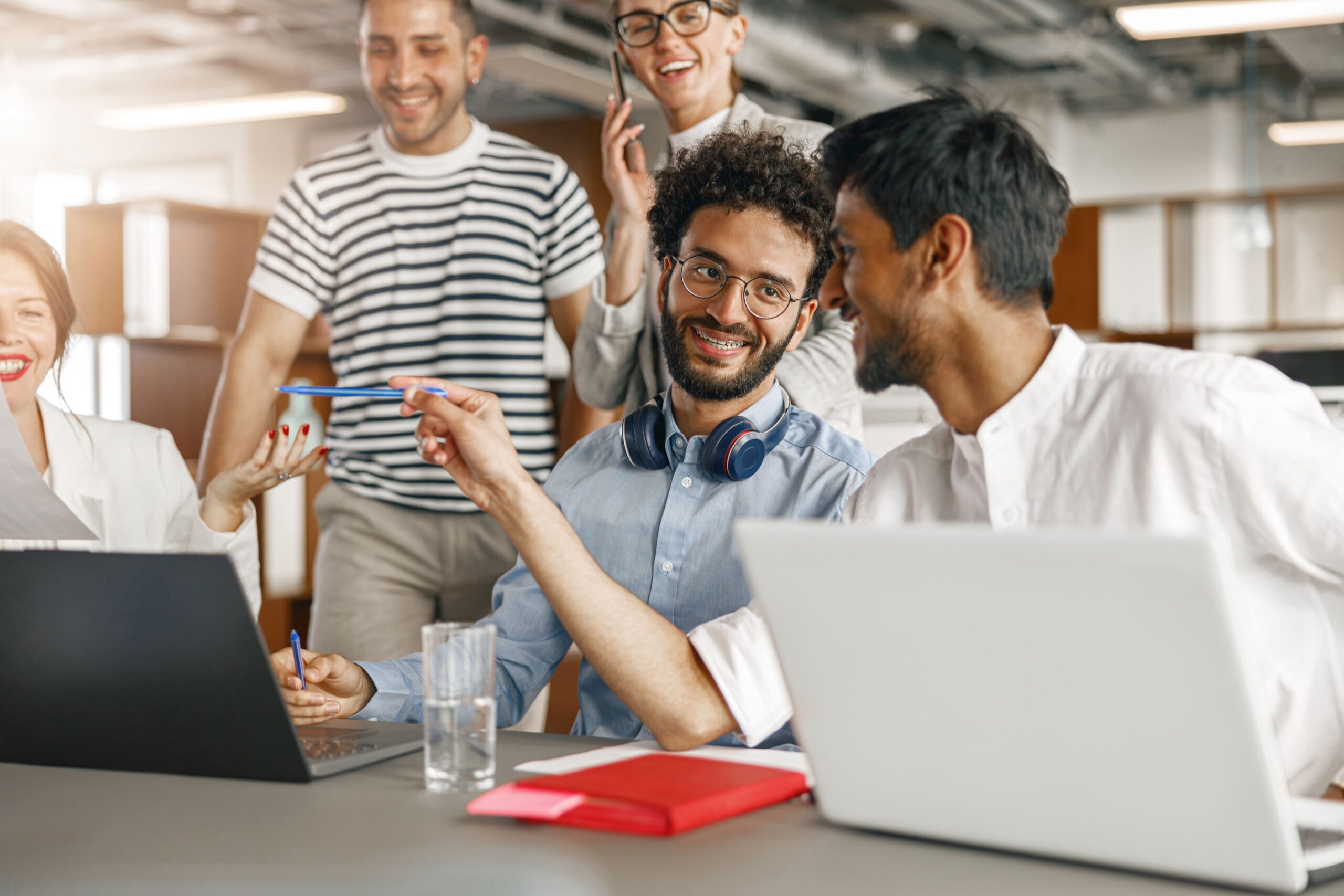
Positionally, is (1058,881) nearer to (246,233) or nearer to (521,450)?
(521,450)

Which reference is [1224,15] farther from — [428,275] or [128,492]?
[128,492]

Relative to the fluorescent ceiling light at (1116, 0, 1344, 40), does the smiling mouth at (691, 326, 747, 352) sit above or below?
below

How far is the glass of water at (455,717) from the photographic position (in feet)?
3.53

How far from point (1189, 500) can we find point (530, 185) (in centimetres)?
150

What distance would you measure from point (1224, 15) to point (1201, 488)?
4.82m

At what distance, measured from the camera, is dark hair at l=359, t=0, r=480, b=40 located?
2316 millimetres

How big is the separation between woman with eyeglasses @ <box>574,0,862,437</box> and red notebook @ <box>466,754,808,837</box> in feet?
3.31

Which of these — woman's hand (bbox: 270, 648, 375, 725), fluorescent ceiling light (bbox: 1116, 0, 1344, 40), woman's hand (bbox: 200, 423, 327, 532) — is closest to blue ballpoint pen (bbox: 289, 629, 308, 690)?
woman's hand (bbox: 270, 648, 375, 725)

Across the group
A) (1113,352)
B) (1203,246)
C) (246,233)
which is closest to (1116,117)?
(1203,246)

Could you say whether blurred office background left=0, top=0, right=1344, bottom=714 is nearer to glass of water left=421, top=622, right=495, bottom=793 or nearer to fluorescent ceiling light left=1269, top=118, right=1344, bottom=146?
fluorescent ceiling light left=1269, top=118, right=1344, bottom=146

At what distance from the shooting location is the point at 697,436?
1656 mm

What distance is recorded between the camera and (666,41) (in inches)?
82.7

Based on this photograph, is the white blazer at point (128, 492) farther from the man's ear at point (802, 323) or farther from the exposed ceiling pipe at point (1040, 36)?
the exposed ceiling pipe at point (1040, 36)

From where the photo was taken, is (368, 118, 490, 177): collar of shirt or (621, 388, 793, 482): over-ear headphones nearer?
(621, 388, 793, 482): over-ear headphones
